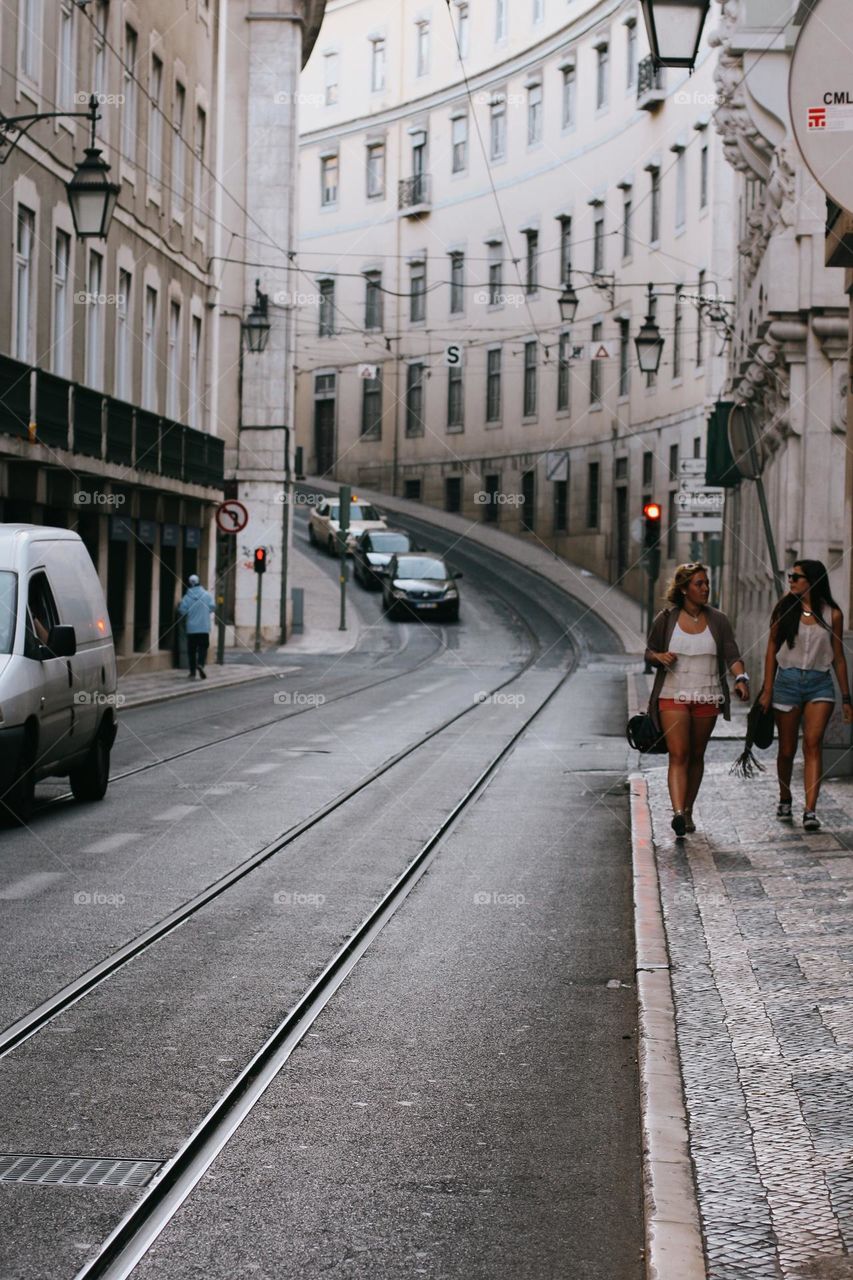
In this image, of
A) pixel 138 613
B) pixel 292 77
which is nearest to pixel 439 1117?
pixel 138 613

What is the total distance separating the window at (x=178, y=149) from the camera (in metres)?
38.8

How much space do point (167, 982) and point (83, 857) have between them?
12.5 feet

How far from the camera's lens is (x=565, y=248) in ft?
220

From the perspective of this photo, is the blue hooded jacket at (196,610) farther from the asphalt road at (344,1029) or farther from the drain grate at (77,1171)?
the drain grate at (77,1171)

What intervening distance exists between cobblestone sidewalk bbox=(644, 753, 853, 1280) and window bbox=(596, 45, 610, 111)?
54.6 m

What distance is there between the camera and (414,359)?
77.4m

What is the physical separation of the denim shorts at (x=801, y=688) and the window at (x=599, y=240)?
52.5m

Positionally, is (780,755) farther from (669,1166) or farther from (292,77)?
(292,77)

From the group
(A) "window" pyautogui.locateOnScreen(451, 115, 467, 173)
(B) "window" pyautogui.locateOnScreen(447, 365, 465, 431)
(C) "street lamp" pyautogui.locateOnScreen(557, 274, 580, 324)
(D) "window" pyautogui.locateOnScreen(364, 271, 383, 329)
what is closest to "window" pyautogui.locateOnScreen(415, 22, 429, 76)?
(A) "window" pyautogui.locateOnScreen(451, 115, 467, 173)

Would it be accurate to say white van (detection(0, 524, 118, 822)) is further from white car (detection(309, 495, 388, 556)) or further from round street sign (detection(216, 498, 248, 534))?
white car (detection(309, 495, 388, 556))

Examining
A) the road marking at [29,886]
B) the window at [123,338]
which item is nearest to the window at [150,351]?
the window at [123,338]

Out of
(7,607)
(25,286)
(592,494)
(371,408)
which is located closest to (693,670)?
(7,607)

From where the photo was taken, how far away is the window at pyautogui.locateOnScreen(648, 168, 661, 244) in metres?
59.2

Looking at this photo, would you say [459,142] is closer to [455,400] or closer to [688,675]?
[455,400]
